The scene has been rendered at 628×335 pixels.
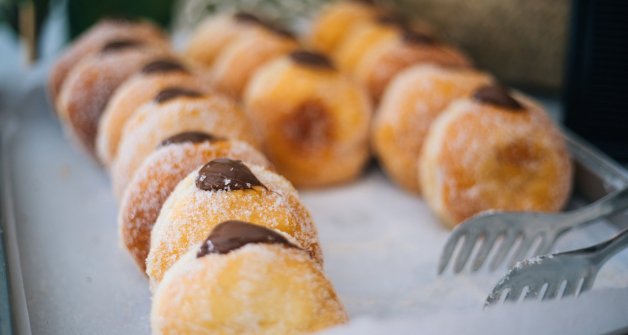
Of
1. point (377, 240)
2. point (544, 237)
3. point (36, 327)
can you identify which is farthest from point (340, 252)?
point (36, 327)

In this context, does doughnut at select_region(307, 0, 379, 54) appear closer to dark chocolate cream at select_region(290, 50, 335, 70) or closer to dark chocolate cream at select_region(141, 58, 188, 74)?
dark chocolate cream at select_region(290, 50, 335, 70)

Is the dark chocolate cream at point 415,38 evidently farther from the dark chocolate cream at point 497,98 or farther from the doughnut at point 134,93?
the doughnut at point 134,93

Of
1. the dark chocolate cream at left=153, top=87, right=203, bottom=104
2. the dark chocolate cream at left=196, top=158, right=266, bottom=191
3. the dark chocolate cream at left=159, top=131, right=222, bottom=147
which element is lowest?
the dark chocolate cream at left=196, top=158, right=266, bottom=191

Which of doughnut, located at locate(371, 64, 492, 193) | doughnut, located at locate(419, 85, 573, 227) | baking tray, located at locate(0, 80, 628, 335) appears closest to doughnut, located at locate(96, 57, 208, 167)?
baking tray, located at locate(0, 80, 628, 335)

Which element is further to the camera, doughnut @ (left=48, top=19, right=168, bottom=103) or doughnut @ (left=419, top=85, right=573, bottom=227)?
doughnut @ (left=48, top=19, right=168, bottom=103)

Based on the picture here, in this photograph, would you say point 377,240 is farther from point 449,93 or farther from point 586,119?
point 586,119

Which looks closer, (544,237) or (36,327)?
(36,327)

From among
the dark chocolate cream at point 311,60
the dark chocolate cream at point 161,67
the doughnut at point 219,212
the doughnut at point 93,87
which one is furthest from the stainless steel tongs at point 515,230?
the doughnut at point 93,87
